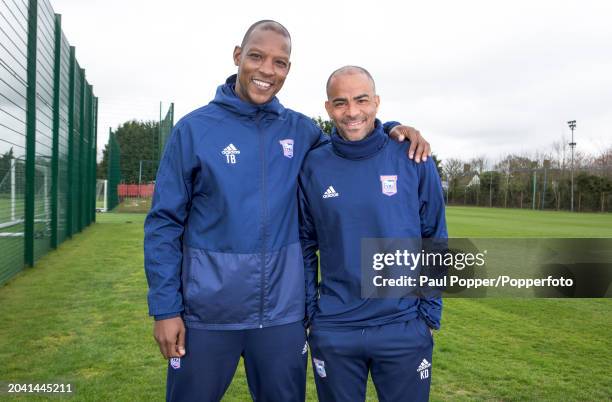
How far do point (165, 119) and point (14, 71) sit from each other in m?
12.0

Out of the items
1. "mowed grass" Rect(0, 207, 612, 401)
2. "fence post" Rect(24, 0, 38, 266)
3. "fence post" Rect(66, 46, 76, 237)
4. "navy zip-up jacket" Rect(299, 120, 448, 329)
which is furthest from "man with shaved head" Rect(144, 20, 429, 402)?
"fence post" Rect(66, 46, 76, 237)

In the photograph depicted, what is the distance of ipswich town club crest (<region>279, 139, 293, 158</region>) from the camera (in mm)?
2518

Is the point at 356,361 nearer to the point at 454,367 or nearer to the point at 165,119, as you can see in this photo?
the point at 454,367

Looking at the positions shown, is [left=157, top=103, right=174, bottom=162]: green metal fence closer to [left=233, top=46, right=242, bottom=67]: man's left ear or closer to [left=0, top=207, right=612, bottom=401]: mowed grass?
[left=0, top=207, right=612, bottom=401]: mowed grass

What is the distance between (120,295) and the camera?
6719mm

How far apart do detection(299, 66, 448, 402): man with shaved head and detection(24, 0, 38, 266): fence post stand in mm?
6919

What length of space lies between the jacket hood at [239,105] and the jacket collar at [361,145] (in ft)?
1.06

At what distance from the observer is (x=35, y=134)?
8219 mm

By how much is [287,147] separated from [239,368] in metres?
2.42

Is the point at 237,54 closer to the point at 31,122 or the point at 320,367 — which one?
the point at 320,367

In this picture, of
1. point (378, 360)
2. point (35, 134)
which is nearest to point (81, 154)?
point (35, 134)

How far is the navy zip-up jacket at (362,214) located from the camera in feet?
7.81

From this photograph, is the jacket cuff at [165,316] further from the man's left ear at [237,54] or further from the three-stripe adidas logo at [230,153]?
the man's left ear at [237,54]

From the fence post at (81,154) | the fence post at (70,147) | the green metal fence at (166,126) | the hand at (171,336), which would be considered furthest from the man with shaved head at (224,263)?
the green metal fence at (166,126)
